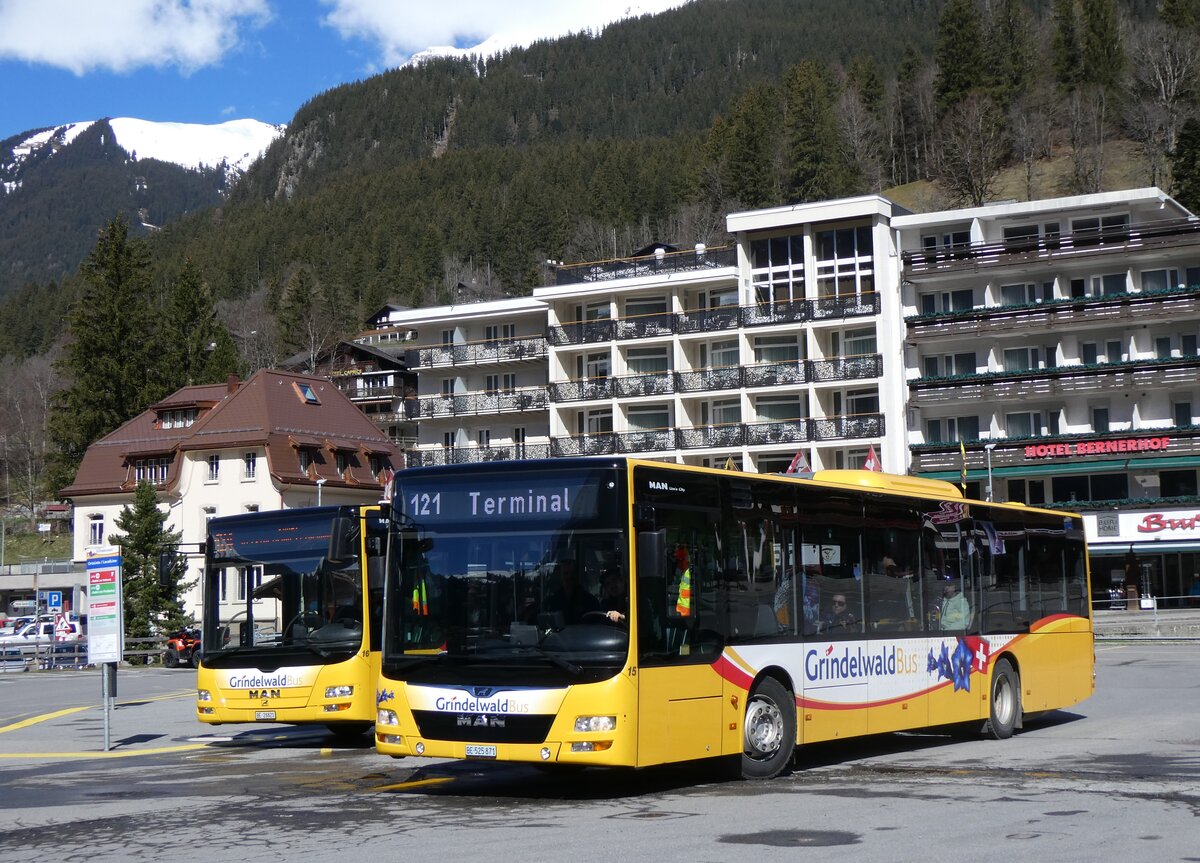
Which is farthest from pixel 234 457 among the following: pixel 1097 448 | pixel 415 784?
pixel 415 784

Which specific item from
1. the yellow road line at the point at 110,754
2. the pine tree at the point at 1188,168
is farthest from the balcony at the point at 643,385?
the yellow road line at the point at 110,754

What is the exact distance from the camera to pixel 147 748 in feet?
62.2

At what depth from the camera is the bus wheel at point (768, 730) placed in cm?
1352

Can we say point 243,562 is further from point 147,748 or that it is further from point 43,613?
point 43,613

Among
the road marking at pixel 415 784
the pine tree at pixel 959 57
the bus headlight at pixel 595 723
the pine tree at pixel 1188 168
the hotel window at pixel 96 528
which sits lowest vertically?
the road marking at pixel 415 784

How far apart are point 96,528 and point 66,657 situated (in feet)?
102

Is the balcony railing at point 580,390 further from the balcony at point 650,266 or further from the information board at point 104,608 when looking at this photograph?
the information board at point 104,608

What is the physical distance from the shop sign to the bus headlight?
55618 mm

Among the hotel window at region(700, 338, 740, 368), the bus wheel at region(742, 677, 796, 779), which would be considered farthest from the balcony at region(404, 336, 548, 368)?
the bus wheel at region(742, 677, 796, 779)

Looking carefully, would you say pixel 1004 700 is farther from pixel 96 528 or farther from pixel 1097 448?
pixel 96 528

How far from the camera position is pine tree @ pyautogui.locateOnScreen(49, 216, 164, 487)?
8838cm

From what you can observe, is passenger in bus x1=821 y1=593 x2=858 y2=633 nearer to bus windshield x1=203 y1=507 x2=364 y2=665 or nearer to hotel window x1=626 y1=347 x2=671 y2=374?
bus windshield x1=203 y1=507 x2=364 y2=665

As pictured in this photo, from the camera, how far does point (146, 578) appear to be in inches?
2124

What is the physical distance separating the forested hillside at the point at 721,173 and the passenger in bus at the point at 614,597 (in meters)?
83.8
